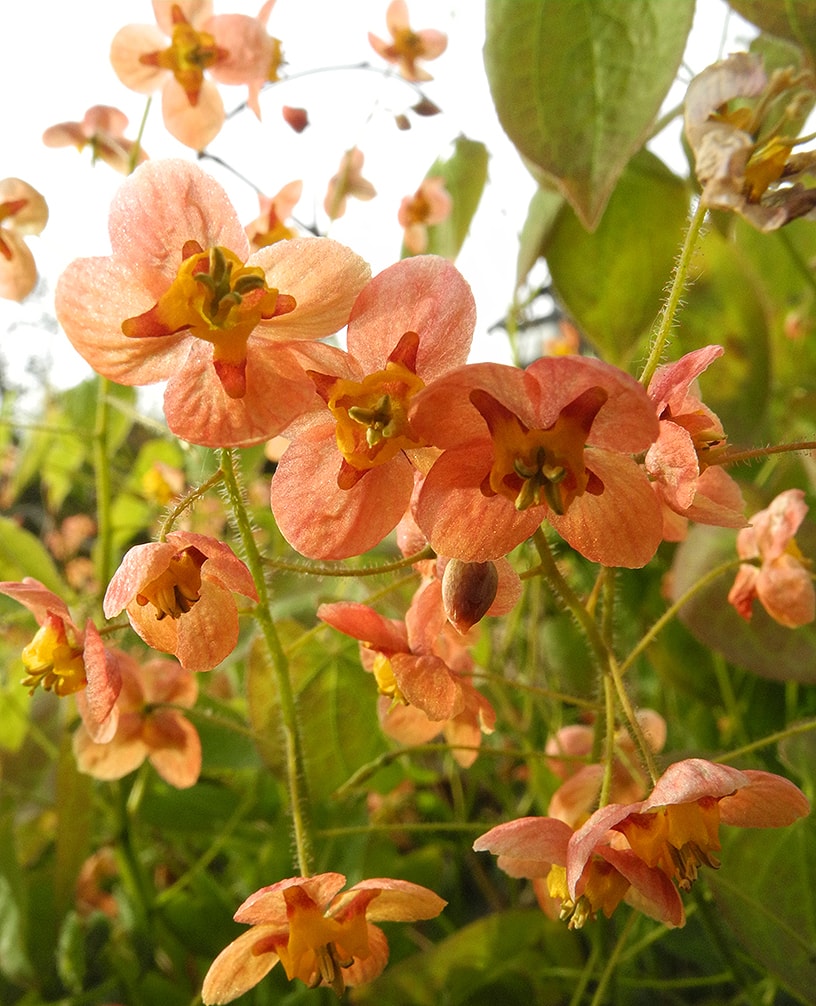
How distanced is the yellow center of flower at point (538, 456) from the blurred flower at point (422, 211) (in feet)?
2.28

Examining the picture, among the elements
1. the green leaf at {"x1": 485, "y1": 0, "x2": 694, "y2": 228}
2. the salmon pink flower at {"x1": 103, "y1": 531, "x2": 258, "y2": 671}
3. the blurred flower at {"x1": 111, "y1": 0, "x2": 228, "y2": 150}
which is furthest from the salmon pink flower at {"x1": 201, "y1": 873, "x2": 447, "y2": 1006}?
the blurred flower at {"x1": 111, "y1": 0, "x2": 228, "y2": 150}

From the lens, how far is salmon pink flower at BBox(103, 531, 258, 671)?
0.36m

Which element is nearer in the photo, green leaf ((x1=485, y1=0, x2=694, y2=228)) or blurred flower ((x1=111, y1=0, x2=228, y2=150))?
green leaf ((x1=485, y1=0, x2=694, y2=228))

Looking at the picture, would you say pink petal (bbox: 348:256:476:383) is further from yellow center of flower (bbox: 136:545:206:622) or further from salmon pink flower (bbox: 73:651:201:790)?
salmon pink flower (bbox: 73:651:201:790)

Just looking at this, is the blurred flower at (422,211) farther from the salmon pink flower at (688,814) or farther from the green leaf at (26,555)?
the salmon pink flower at (688,814)

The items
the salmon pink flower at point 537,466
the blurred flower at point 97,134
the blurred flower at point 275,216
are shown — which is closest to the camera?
the salmon pink flower at point 537,466

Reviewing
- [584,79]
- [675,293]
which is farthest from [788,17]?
[675,293]

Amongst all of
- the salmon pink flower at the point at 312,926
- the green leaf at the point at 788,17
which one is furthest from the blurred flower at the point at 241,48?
the salmon pink flower at the point at 312,926

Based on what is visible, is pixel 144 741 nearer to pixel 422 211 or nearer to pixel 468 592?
pixel 468 592

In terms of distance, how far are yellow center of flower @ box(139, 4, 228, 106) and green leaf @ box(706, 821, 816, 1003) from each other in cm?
66

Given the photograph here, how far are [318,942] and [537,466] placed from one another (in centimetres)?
25

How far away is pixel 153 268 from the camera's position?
14.5 inches

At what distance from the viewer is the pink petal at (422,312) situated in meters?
0.33

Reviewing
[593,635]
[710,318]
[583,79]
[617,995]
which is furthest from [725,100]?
[617,995]
